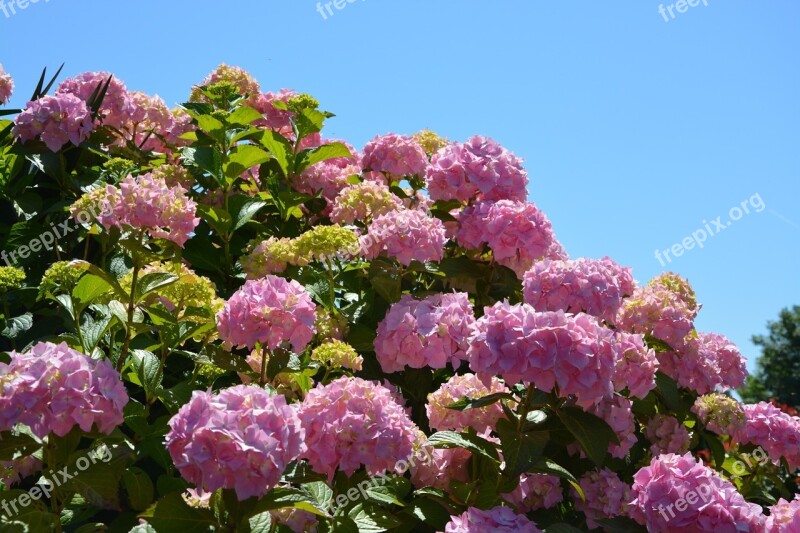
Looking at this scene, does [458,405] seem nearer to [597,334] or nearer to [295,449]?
[597,334]

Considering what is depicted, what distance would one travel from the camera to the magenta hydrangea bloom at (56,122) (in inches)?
189

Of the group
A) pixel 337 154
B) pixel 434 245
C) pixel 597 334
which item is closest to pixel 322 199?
pixel 337 154

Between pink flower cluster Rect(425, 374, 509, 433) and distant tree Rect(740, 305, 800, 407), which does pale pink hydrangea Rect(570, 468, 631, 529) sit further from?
distant tree Rect(740, 305, 800, 407)

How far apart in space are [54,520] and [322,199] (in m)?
2.92

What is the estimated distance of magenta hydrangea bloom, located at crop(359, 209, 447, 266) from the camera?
4027 mm

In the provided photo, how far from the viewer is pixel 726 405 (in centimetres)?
430

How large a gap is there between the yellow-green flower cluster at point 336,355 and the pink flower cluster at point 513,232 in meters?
1.07

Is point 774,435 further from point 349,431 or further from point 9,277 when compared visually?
point 9,277

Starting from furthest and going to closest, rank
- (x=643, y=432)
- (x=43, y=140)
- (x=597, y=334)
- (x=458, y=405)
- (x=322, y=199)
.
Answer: (x=322, y=199) < (x=43, y=140) < (x=643, y=432) < (x=458, y=405) < (x=597, y=334)

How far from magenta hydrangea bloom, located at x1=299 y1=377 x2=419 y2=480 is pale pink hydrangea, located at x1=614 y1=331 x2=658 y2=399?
1.17 metres

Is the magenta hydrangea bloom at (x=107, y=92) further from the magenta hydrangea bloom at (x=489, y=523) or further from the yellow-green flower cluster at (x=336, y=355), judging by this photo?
the magenta hydrangea bloom at (x=489, y=523)

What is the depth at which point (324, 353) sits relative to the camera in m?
3.31

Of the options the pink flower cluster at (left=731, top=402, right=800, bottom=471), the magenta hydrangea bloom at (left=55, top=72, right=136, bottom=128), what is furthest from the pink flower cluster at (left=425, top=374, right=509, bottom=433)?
the magenta hydrangea bloom at (left=55, top=72, right=136, bottom=128)

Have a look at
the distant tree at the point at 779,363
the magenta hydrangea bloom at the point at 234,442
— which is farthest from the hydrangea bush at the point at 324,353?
the distant tree at the point at 779,363
